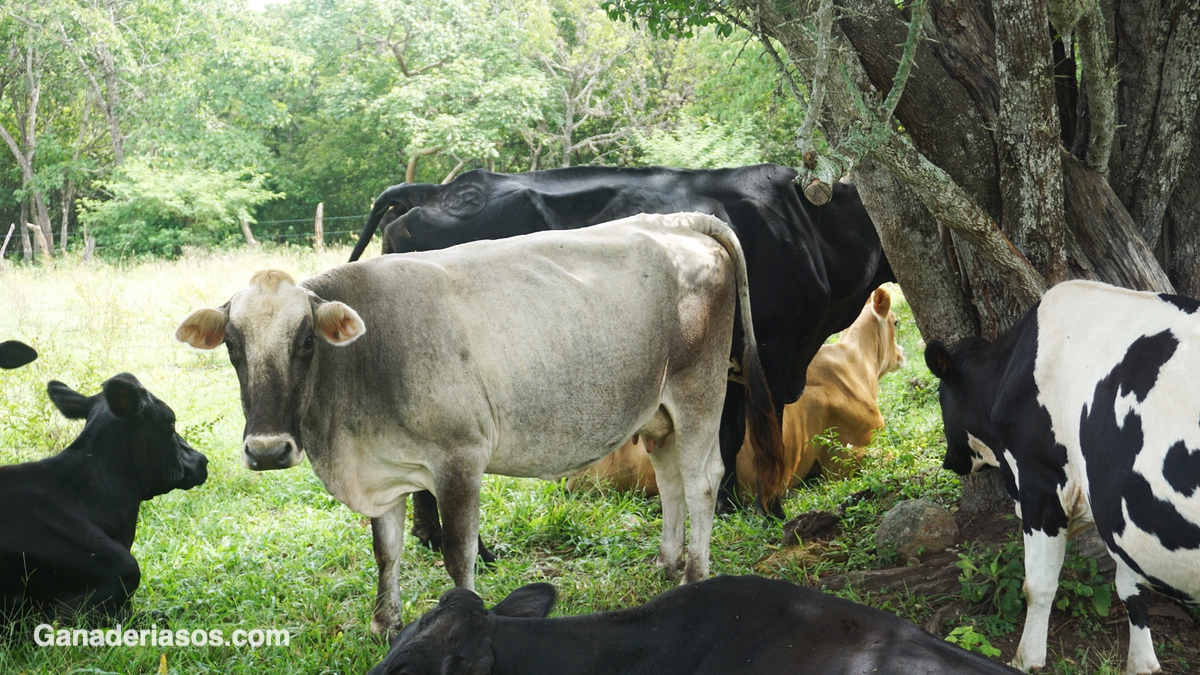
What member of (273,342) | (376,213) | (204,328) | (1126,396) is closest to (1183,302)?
(1126,396)

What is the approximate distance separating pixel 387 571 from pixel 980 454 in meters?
2.80

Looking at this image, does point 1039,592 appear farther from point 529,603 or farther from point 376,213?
point 376,213

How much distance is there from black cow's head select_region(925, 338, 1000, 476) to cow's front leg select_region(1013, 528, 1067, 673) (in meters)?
0.53

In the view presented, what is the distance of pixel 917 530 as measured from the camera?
5.03 meters

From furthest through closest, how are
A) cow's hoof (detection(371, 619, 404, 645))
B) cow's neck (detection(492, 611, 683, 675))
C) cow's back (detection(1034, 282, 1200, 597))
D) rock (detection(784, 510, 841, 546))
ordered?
rock (detection(784, 510, 841, 546))
cow's hoof (detection(371, 619, 404, 645))
cow's back (detection(1034, 282, 1200, 597))
cow's neck (detection(492, 611, 683, 675))

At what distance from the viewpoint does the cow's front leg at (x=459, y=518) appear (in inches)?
165

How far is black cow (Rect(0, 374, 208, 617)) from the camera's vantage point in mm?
4293

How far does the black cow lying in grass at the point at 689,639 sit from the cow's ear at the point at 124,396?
8.18 ft

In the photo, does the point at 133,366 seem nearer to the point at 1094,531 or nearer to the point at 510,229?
the point at 510,229

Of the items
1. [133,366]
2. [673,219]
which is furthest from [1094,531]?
[133,366]

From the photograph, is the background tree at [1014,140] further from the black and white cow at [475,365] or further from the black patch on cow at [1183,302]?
the black and white cow at [475,365]

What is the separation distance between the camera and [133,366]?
10.8 meters

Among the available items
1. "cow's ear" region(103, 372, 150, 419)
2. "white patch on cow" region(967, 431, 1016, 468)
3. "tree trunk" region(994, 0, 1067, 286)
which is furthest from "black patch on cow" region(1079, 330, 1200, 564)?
"cow's ear" region(103, 372, 150, 419)

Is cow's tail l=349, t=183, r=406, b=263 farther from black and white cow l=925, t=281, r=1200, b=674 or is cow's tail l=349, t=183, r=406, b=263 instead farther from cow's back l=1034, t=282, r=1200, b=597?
cow's back l=1034, t=282, r=1200, b=597
